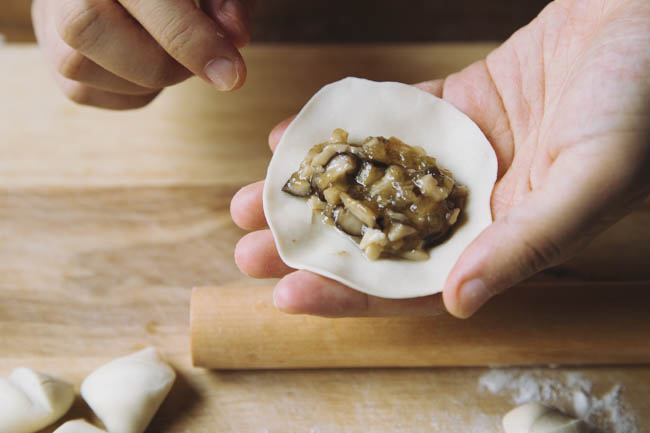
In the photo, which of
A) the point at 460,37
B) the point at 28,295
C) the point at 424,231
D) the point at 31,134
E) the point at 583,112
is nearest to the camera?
the point at 583,112

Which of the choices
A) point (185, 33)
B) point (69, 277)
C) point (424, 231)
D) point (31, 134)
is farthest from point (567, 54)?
point (31, 134)

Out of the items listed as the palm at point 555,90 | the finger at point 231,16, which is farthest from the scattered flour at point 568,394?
the finger at point 231,16

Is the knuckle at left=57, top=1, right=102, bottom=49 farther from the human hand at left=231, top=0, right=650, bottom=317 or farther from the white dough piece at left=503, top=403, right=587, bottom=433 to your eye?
the white dough piece at left=503, top=403, right=587, bottom=433

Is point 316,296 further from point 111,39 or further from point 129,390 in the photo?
point 111,39

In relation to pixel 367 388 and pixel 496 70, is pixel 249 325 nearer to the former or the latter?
pixel 367 388

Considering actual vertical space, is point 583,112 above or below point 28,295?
above

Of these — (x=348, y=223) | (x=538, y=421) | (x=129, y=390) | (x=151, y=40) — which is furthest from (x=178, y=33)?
(x=538, y=421)
